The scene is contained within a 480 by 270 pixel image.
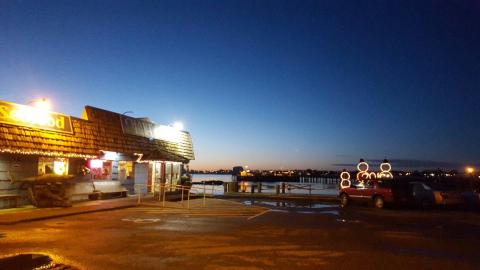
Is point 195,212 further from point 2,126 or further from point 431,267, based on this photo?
point 431,267

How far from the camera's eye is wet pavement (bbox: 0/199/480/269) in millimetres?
10297

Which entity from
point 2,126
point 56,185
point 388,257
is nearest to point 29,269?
point 388,257

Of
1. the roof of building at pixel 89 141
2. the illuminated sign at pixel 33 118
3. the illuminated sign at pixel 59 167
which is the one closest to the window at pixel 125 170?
the roof of building at pixel 89 141

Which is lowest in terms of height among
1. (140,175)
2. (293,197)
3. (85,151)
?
(293,197)

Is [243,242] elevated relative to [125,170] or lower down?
lower down

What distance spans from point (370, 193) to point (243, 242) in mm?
16347

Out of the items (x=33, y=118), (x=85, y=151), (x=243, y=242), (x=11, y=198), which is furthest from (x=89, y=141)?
(x=243, y=242)

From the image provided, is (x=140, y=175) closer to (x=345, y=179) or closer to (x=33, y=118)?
(x=33, y=118)

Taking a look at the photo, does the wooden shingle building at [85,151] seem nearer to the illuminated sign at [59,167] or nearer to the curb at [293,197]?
the illuminated sign at [59,167]

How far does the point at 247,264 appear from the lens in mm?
10062

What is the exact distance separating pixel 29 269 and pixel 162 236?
4766 millimetres

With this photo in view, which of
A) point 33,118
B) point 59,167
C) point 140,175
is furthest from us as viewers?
point 140,175

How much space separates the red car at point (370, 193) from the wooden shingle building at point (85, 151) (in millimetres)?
12003

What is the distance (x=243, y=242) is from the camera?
1284 cm
